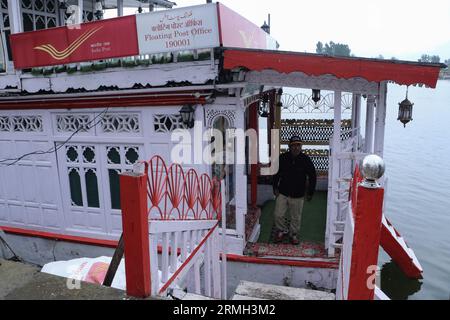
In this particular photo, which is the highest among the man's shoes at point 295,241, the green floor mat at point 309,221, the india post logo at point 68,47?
the india post logo at point 68,47

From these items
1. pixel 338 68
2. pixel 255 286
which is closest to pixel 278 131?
pixel 338 68

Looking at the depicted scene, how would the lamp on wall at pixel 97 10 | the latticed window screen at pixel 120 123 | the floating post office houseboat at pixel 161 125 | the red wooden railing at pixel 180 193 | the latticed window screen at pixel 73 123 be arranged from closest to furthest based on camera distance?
1. the red wooden railing at pixel 180 193
2. the floating post office houseboat at pixel 161 125
3. the latticed window screen at pixel 120 123
4. the latticed window screen at pixel 73 123
5. the lamp on wall at pixel 97 10

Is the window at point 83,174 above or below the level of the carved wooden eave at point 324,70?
below

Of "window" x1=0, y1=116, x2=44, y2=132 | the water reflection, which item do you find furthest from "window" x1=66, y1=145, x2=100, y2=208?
the water reflection

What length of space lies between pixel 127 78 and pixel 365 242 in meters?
4.84

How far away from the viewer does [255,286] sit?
12.3 feet

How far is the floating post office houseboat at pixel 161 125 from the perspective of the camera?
475 cm

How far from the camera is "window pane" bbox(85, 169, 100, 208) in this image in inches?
259

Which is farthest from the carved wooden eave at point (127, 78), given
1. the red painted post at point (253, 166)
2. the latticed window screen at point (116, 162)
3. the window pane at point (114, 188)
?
the red painted post at point (253, 166)

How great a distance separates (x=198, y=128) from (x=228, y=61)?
1.21 meters

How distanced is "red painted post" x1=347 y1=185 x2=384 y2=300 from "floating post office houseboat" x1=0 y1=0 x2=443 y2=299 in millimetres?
1687

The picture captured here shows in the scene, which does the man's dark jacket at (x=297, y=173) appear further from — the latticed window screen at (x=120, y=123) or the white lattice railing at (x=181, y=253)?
the latticed window screen at (x=120, y=123)

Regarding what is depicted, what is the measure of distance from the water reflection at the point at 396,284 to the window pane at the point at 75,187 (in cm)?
612
